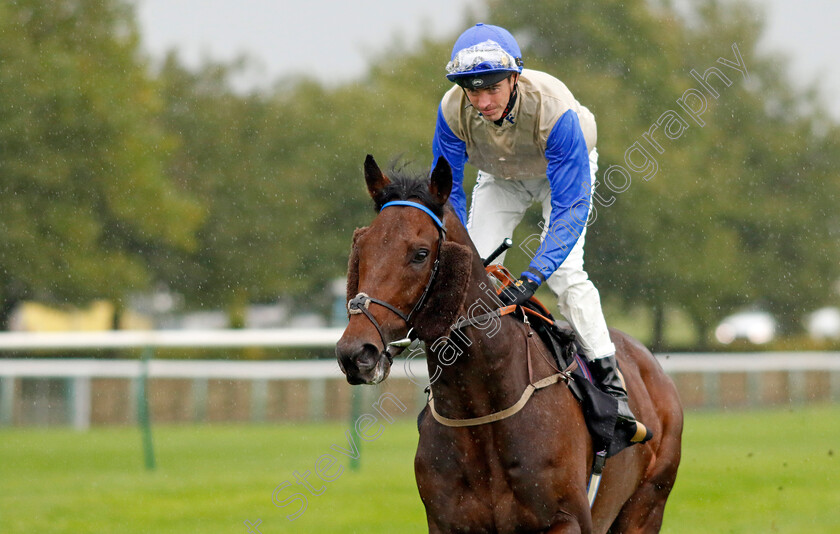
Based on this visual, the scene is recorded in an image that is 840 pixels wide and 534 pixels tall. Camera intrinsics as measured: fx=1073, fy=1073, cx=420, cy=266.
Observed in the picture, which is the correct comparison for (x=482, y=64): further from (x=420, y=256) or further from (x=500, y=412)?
(x=500, y=412)

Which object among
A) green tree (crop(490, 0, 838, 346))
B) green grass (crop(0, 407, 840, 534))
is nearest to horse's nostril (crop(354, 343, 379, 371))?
green grass (crop(0, 407, 840, 534))

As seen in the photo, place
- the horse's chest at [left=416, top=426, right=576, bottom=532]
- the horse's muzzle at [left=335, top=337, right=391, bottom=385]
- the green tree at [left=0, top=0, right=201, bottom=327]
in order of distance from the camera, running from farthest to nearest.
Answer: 1. the green tree at [left=0, top=0, right=201, bottom=327]
2. the horse's chest at [left=416, top=426, right=576, bottom=532]
3. the horse's muzzle at [left=335, top=337, right=391, bottom=385]

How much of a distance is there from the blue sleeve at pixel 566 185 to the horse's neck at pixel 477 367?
32 centimetres

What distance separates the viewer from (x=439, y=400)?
153 inches

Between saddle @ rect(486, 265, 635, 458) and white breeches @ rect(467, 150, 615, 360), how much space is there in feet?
0.29

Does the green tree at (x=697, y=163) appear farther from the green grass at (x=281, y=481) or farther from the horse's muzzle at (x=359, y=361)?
the horse's muzzle at (x=359, y=361)

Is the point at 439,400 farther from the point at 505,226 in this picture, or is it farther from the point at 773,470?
the point at 773,470

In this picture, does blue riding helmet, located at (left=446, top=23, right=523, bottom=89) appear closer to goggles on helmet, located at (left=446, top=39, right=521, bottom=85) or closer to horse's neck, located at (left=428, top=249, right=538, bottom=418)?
goggles on helmet, located at (left=446, top=39, right=521, bottom=85)

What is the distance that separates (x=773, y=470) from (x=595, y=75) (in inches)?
489

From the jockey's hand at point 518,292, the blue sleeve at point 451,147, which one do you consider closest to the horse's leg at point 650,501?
the jockey's hand at point 518,292

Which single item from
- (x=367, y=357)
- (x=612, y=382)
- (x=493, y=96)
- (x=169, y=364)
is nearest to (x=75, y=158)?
(x=169, y=364)

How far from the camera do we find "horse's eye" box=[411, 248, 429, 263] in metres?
3.42

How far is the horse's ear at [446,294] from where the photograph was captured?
348cm

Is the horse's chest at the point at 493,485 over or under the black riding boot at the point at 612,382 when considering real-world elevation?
under
